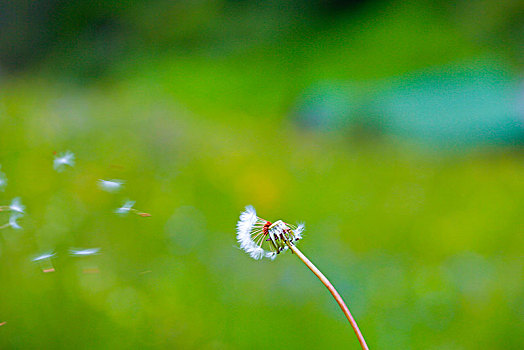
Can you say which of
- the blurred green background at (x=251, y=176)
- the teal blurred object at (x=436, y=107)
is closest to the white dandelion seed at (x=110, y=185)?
the blurred green background at (x=251, y=176)

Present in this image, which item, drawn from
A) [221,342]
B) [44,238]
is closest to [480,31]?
[221,342]

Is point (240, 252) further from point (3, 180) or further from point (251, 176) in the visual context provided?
point (3, 180)

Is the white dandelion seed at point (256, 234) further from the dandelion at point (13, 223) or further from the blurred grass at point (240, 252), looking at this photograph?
the dandelion at point (13, 223)

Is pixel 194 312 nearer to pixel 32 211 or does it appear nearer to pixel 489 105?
pixel 32 211

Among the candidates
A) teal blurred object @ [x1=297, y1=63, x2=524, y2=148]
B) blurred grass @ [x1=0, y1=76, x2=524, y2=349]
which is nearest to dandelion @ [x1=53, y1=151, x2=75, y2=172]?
blurred grass @ [x1=0, y1=76, x2=524, y2=349]

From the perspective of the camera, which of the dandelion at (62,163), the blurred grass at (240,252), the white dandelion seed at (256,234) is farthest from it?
the dandelion at (62,163)
